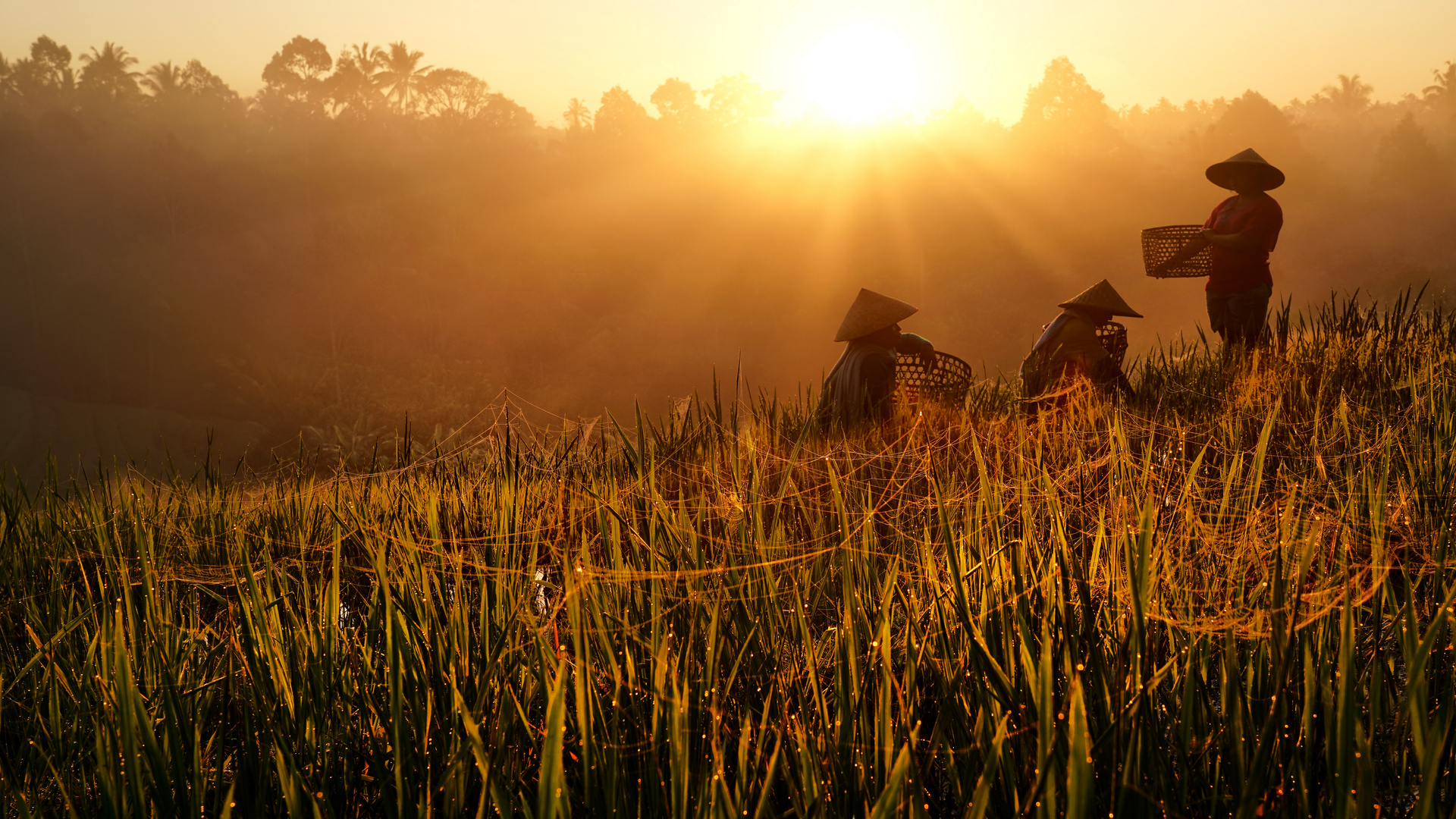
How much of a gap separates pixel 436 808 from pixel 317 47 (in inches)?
3597

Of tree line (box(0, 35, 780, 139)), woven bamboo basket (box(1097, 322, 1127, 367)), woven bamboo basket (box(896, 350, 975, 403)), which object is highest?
tree line (box(0, 35, 780, 139))

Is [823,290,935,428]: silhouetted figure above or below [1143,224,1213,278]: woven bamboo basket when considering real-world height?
below

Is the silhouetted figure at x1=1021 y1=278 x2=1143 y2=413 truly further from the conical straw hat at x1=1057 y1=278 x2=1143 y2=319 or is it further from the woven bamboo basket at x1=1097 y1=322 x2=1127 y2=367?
the woven bamboo basket at x1=1097 y1=322 x2=1127 y2=367

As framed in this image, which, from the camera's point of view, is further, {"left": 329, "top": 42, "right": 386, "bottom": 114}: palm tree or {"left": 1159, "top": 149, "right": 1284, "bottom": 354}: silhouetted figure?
{"left": 329, "top": 42, "right": 386, "bottom": 114}: palm tree

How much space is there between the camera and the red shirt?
224 inches

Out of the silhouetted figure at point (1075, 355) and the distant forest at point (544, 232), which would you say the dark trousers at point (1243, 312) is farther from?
the distant forest at point (544, 232)

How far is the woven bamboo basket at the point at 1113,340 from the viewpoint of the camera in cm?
525

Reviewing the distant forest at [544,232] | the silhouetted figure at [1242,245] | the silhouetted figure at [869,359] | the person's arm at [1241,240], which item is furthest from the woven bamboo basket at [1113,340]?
the distant forest at [544,232]

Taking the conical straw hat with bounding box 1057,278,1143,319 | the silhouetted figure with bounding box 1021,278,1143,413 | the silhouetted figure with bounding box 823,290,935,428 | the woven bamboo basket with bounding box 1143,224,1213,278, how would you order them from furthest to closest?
the woven bamboo basket with bounding box 1143,224,1213,278, the conical straw hat with bounding box 1057,278,1143,319, the silhouetted figure with bounding box 1021,278,1143,413, the silhouetted figure with bounding box 823,290,935,428

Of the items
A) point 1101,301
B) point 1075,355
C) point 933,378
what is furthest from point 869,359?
point 1101,301


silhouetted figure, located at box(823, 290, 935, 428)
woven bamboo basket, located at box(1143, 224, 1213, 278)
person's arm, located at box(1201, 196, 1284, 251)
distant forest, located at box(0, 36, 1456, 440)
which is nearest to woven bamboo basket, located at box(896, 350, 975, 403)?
silhouetted figure, located at box(823, 290, 935, 428)

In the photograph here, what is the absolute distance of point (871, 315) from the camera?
4496 millimetres

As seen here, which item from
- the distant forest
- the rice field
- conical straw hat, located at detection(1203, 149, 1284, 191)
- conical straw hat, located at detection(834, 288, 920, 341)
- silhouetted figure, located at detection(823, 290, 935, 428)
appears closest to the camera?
the rice field

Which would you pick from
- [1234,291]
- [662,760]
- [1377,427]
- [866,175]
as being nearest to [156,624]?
[662,760]
